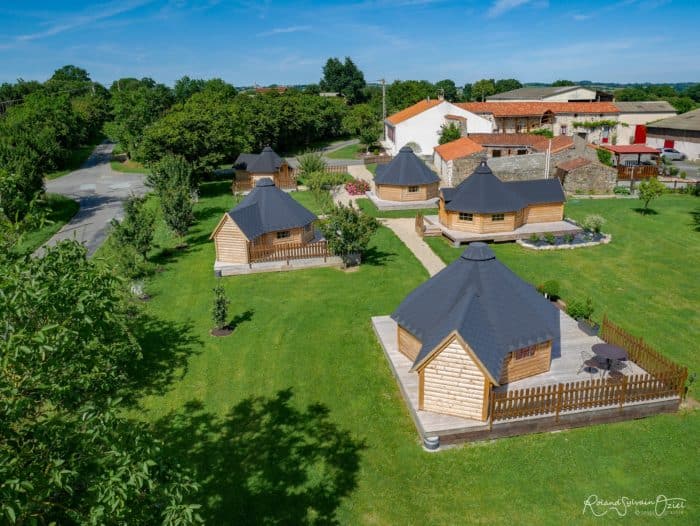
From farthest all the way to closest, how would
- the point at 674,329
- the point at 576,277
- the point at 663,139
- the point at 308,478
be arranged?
1. the point at 663,139
2. the point at 576,277
3. the point at 674,329
4. the point at 308,478

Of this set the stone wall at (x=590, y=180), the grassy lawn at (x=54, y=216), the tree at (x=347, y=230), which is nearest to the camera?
the tree at (x=347, y=230)

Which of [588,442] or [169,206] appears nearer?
[588,442]

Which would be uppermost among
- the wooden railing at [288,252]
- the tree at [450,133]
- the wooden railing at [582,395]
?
the tree at [450,133]

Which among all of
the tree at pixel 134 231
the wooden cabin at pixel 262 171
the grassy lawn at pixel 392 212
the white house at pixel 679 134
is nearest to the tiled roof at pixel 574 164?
the grassy lawn at pixel 392 212

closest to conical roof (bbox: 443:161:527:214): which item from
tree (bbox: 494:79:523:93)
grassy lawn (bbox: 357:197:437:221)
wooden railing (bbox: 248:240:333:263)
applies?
grassy lawn (bbox: 357:197:437:221)

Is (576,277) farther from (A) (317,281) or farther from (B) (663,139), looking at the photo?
(B) (663,139)

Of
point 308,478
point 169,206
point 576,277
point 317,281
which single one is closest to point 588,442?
point 308,478

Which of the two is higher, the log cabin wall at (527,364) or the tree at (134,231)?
the tree at (134,231)

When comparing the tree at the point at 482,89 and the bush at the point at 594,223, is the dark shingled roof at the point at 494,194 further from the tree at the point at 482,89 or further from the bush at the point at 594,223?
the tree at the point at 482,89
